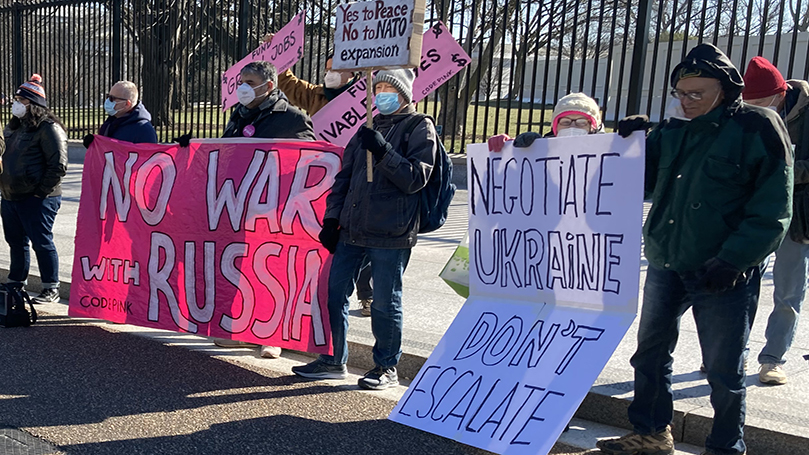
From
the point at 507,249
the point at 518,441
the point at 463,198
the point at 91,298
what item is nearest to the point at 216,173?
the point at 91,298

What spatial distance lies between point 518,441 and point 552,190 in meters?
1.18

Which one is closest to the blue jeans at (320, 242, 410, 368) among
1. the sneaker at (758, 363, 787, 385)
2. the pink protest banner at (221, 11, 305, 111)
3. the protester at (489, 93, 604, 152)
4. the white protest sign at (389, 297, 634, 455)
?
the white protest sign at (389, 297, 634, 455)

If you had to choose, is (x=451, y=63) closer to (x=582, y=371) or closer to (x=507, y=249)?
(x=507, y=249)

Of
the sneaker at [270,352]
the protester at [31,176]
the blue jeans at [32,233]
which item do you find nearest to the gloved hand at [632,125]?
the sneaker at [270,352]

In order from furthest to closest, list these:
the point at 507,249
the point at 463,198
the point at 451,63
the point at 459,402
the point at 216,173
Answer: the point at 463,198, the point at 451,63, the point at 216,173, the point at 507,249, the point at 459,402

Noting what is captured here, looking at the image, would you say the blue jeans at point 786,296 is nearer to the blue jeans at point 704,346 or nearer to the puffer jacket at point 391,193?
the blue jeans at point 704,346

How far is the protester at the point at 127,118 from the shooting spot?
6191 mm

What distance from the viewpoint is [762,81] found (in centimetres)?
422

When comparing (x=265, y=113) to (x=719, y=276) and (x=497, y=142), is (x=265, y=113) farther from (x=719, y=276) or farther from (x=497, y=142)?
(x=719, y=276)

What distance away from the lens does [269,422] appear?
13.7ft

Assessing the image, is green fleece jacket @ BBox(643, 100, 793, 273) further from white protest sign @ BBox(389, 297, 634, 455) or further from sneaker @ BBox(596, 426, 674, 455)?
sneaker @ BBox(596, 426, 674, 455)

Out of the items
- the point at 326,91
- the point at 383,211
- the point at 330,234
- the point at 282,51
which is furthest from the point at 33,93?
the point at 383,211

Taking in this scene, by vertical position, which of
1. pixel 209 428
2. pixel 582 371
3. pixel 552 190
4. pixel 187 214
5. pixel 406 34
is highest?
pixel 406 34

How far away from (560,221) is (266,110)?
7.43ft
